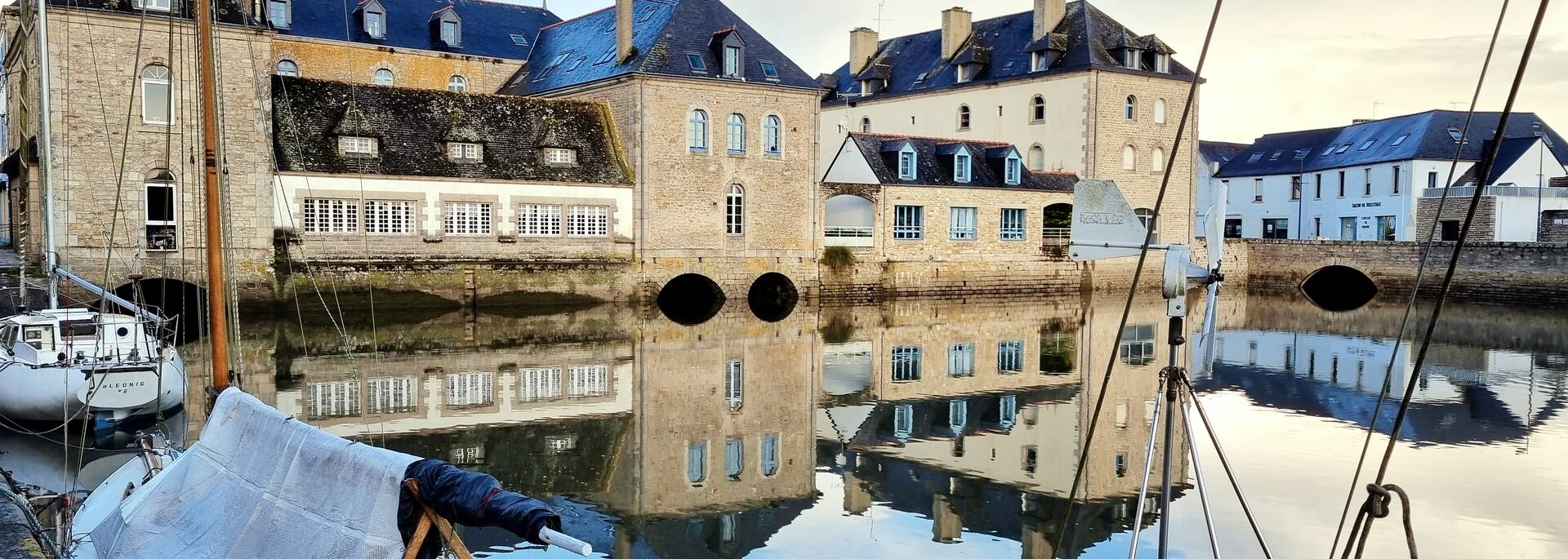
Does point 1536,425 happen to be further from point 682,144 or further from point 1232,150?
point 1232,150

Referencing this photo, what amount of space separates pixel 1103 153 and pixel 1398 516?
3093 centimetres

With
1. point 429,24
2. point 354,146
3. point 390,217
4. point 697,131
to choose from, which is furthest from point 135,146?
point 429,24

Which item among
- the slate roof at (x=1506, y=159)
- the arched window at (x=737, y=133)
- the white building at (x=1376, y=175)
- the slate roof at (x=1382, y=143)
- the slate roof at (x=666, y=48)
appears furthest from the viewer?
the slate roof at (x=1382, y=143)

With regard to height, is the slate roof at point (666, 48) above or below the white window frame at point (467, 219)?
above

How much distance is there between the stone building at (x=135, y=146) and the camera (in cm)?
2375

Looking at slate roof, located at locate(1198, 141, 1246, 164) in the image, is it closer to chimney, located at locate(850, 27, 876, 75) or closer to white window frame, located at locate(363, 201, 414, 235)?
chimney, located at locate(850, 27, 876, 75)

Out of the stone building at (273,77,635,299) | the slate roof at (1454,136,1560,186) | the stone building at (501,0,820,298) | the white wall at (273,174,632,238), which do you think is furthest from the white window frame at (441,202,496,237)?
the slate roof at (1454,136,1560,186)

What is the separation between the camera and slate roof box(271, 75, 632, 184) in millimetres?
27422

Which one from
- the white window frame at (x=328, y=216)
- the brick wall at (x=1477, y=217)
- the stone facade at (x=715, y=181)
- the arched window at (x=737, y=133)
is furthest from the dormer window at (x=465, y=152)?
the brick wall at (x=1477, y=217)

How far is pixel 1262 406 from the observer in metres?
16.5

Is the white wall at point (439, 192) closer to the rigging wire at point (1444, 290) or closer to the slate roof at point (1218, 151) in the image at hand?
the rigging wire at point (1444, 290)

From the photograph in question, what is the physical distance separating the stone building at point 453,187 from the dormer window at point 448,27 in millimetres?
9154

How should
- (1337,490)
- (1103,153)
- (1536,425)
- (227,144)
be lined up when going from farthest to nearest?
(1103,153) < (227,144) < (1536,425) < (1337,490)

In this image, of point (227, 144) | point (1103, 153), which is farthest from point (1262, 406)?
point (1103, 153)
